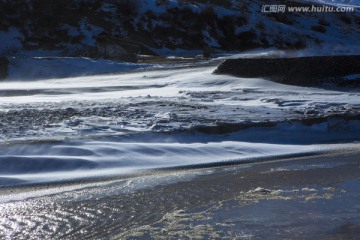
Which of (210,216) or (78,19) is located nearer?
(210,216)

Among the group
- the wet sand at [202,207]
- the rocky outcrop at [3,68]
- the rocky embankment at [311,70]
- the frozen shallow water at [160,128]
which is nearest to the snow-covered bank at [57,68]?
the rocky outcrop at [3,68]

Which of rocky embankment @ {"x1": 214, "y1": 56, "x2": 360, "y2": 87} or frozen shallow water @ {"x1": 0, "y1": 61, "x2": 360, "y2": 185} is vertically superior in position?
rocky embankment @ {"x1": 214, "y1": 56, "x2": 360, "y2": 87}

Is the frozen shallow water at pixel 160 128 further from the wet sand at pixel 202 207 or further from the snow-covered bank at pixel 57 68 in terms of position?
the snow-covered bank at pixel 57 68

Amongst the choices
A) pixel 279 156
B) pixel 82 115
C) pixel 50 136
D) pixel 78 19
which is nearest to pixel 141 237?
pixel 279 156

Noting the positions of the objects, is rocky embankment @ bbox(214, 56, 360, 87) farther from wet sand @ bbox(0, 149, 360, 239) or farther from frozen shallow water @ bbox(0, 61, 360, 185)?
wet sand @ bbox(0, 149, 360, 239)

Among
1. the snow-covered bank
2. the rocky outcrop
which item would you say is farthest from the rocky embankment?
the rocky outcrop

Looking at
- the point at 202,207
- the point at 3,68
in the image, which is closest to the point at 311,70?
the point at 3,68

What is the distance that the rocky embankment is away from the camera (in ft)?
65.7

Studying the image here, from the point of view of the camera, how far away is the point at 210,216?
6164 millimetres

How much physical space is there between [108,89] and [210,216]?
47.9 feet

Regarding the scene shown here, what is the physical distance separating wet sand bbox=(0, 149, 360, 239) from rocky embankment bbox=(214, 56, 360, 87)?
11.6 m

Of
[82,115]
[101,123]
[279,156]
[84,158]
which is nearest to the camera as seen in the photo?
[84,158]

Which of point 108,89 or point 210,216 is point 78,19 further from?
point 210,216

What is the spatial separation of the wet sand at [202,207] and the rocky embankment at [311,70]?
1164 cm
